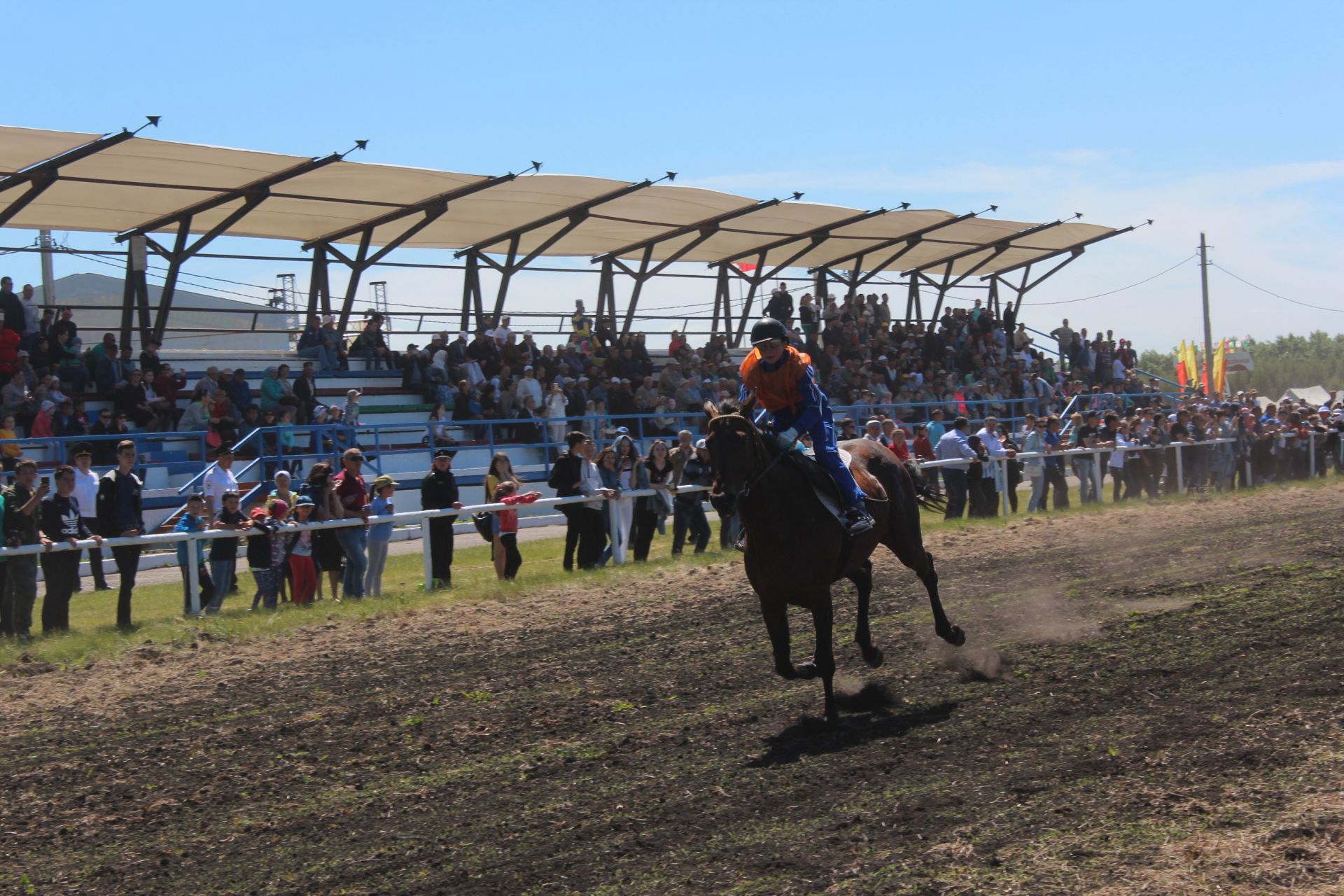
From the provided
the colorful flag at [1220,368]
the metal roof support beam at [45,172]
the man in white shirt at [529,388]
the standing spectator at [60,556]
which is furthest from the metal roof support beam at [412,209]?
the colorful flag at [1220,368]

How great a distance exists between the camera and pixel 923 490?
10555 millimetres

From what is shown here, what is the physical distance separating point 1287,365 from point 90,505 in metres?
102

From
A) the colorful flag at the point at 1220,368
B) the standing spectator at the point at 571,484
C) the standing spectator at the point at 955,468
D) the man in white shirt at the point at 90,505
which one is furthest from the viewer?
the colorful flag at the point at 1220,368

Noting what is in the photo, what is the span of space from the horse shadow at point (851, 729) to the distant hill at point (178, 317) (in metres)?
16.9

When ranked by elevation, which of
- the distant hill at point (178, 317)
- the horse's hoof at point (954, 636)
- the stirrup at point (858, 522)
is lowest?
the horse's hoof at point (954, 636)

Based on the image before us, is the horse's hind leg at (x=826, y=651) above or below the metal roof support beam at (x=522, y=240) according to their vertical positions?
below

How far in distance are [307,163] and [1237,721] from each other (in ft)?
55.0

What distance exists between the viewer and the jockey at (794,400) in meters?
7.87

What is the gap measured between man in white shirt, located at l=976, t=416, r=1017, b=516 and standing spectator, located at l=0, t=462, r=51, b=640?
43.4 feet

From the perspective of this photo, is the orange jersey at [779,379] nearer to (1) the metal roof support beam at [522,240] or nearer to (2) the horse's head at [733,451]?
(2) the horse's head at [733,451]

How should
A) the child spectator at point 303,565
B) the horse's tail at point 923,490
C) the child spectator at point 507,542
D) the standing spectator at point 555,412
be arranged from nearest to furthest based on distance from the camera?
the horse's tail at point 923,490, the child spectator at point 303,565, the child spectator at point 507,542, the standing spectator at point 555,412

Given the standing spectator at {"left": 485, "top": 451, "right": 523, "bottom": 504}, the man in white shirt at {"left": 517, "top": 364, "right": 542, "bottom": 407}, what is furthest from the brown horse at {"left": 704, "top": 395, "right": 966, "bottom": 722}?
the man in white shirt at {"left": 517, "top": 364, "right": 542, "bottom": 407}

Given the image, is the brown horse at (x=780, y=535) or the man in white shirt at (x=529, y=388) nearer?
the brown horse at (x=780, y=535)

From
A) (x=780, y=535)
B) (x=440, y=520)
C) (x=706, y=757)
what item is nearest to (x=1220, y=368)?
(x=440, y=520)
